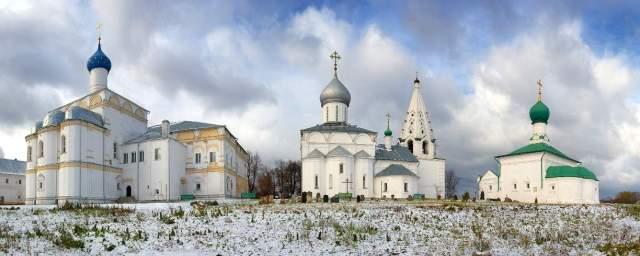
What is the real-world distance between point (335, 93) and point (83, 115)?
23248mm

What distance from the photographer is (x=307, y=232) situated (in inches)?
751

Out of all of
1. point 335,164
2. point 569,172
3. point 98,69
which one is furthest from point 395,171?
point 98,69

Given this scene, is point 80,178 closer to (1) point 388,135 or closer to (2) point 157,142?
(2) point 157,142

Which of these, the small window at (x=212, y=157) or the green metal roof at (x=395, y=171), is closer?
the small window at (x=212, y=157)

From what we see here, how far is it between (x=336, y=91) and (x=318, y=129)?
17.1 feet

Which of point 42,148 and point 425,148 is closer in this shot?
point 42,148

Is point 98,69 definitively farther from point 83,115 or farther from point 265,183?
point 265,183

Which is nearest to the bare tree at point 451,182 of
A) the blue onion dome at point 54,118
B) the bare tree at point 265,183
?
the bare tree at point 265,183

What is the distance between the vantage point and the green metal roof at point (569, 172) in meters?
43.5

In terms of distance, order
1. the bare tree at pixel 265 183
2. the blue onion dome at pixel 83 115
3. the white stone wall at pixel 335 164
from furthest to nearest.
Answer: the bare tree at pixel 265 183
the white stone wall at pixel 335 164
the blue onion dome at pixel 83 115

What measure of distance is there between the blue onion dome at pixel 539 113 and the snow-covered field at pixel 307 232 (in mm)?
24522

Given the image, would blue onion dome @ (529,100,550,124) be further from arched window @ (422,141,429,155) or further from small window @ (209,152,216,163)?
small window @ (209,152,216,163)

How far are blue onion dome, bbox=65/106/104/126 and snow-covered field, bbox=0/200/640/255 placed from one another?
17.8 metres

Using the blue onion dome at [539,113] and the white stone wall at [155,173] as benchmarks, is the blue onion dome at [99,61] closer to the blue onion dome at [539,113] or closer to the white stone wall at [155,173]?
the white stone wall at [155,173]
